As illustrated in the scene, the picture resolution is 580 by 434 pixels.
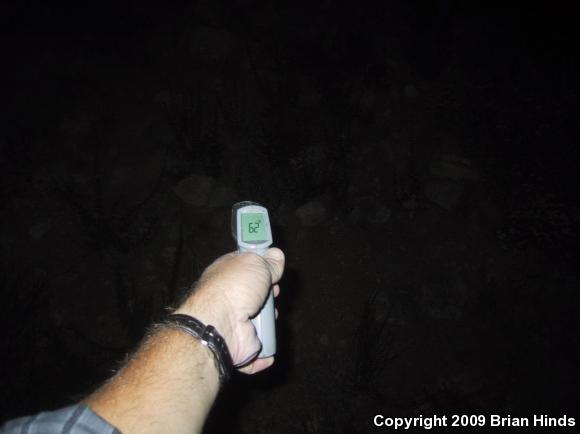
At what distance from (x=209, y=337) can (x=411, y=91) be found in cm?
312

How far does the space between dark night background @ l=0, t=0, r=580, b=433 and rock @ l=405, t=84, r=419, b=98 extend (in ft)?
0.05

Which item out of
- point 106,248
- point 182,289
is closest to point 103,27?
point 106,248

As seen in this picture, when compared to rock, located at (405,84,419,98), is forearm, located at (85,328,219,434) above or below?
below

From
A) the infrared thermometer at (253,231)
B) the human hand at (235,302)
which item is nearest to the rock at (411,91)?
the infrared thermometer at (253,231)

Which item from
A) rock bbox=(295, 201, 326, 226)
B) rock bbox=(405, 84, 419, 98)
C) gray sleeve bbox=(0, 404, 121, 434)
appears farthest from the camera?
rock bbox=(405, 84, 419, 98)

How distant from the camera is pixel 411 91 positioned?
11.1ft

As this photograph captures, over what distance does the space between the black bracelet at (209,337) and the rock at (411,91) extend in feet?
9.99

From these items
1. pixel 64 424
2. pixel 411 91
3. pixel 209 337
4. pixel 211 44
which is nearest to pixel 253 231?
pixel 209 337

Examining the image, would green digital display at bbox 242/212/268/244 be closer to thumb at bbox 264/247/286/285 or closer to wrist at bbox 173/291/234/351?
thumb at bbox 264/247/286/285

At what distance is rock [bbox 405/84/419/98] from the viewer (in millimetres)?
3364

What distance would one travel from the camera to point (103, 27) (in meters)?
3.85

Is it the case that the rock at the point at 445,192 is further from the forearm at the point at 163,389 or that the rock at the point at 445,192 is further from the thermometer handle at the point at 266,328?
the forearm at the point at 163,389

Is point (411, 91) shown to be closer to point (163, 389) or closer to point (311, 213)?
point (311, 213)

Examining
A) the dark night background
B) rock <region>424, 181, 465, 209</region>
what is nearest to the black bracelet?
the dark night background
